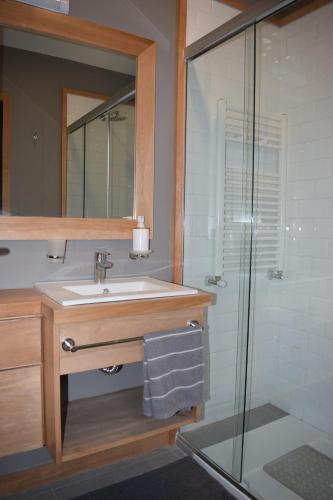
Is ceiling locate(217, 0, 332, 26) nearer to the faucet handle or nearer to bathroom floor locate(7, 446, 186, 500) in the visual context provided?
the faucet handle

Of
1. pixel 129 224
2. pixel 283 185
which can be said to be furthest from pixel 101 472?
pixel 283 185

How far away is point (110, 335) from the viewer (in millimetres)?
1470

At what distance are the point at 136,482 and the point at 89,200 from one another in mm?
1283

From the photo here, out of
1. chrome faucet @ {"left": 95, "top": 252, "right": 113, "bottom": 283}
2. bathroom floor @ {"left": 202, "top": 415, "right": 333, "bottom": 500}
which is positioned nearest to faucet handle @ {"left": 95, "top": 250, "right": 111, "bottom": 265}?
chrome faucet @ {"left": 95, "top": 252, "right": 113, "bottom": 283}

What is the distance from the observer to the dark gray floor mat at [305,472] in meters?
1.64

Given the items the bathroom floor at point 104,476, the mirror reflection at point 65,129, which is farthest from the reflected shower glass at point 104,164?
the bathroom floor at point 104,476

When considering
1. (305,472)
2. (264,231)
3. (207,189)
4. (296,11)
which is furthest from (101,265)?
(296,11)

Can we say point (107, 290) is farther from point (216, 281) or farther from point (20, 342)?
point (216, 281)

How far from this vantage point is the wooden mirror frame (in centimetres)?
165

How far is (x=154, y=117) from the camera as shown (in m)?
1.99

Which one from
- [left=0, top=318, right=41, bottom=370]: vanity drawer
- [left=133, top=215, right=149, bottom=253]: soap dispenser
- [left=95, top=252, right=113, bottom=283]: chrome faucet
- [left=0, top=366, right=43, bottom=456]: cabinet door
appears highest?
[left=133, top=215, right=149, bottom=253]: soap dispenser

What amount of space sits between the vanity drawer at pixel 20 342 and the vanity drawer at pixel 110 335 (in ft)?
0.52

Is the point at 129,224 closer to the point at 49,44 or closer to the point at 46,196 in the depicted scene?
the point at 46,196

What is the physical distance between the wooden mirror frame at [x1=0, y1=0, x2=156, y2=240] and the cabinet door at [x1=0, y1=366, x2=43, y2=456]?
564mm
